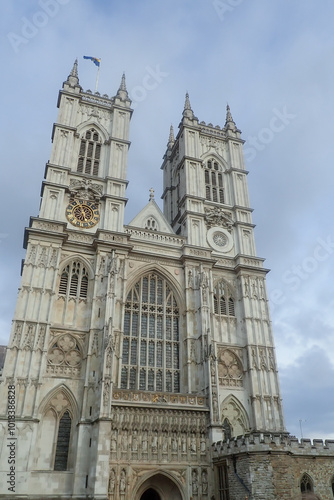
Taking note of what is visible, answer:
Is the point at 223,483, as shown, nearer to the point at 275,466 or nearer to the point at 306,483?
the point at 275,466

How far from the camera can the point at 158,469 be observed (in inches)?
822

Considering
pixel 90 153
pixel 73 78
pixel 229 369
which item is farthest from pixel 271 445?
pixel 73 78

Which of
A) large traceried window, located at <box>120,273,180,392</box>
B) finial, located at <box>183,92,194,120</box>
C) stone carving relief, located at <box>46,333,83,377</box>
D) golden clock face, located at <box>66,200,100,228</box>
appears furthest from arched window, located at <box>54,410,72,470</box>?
finial, located at <box>183,92,194,120</box>

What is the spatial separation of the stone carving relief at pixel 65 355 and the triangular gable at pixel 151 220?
1067 cm

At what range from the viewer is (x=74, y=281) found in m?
26.3

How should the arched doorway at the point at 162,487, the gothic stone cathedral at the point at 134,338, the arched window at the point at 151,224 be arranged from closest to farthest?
the gothic stone cathedral at the point at 134,338
the arched doorway at the point at 162,487
the arched window at the point at 151,224

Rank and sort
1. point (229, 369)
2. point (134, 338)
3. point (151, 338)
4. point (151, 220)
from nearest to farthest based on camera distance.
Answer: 1. point (134, 338)
2. point (151, 338)
3. point (229, 369)
4. point (151, 220)

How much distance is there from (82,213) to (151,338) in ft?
33.4

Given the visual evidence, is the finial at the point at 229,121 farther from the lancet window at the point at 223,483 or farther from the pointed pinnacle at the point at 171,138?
the lancet window at the point at 223,483

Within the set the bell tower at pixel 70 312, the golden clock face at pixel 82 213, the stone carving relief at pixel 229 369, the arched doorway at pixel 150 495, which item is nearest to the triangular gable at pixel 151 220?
the bell tower at pixel 70 312

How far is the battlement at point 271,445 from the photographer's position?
59.8ft

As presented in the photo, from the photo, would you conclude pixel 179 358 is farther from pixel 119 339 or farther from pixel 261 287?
pixel 261 287

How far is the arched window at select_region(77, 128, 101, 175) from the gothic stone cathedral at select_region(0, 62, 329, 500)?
4.0 inches

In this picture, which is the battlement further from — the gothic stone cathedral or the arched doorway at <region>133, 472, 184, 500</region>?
the arched doorway at <region>133, 472, 184, 500</region>
